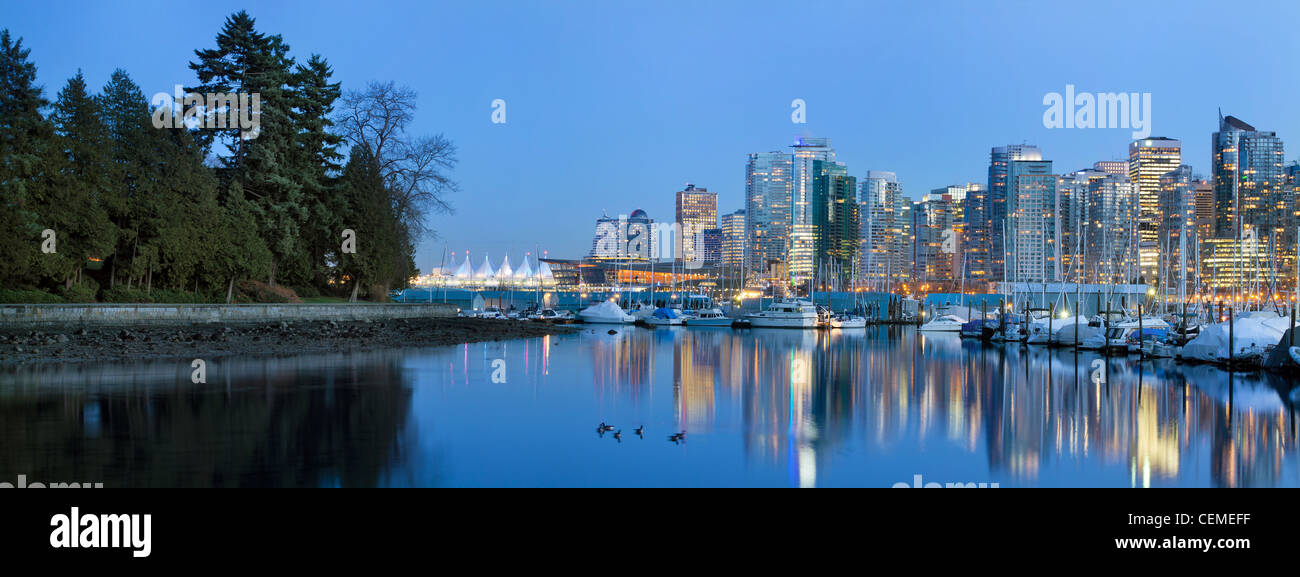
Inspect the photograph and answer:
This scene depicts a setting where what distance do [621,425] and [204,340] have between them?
21.1 metres

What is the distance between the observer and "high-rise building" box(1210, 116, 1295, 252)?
99.2m

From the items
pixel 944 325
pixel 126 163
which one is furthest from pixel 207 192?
pixel 944 325

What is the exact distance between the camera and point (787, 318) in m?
74.9

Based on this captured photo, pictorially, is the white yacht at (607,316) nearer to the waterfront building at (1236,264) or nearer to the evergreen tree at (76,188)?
the evergreen tree at (76,188)

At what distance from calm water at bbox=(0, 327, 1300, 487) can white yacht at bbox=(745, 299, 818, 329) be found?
40.3 m

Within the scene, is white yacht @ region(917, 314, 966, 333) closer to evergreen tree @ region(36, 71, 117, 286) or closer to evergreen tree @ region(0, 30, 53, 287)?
evergreen tree @ region(36, 71, 117, 286)

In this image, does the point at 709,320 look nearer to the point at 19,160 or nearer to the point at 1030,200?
the point at 19,160

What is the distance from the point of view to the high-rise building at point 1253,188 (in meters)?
99.2

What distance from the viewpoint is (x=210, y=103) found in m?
46.5

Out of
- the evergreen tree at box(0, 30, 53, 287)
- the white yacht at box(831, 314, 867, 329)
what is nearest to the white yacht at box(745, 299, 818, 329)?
the white yacht at box(831, 314, 867, 329)

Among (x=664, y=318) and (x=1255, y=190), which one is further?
(x=1255, y=190)

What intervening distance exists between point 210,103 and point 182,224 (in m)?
9.77

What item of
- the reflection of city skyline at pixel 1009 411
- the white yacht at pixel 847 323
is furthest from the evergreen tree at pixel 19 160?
the white yacht at pixel 847 323

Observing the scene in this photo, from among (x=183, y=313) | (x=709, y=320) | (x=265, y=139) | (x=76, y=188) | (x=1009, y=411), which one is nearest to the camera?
(x=1009, y=411)
